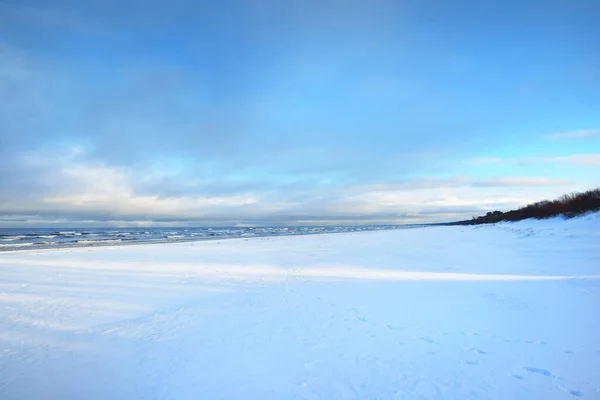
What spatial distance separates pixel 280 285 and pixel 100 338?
4079mm

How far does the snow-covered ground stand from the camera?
3244 millimetres

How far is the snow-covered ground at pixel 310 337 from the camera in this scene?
3244mm

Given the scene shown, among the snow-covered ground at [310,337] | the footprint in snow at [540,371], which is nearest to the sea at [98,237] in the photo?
the snow-covered ground at [310,337]

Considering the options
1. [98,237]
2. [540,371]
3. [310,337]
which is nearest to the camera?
[540,371]

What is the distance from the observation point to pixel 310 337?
442cm

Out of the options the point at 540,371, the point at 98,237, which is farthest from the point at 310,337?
the point at 98,237

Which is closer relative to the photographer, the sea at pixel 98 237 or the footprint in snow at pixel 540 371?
the footprint in snow at pixel 540 371

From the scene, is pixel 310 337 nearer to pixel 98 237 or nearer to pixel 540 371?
pixel 540 371

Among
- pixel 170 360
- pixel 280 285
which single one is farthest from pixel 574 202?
pixel 170 360

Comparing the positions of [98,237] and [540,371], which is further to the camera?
[98,237]

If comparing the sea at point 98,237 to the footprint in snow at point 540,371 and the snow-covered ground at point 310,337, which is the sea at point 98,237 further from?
the footprint in snow at point 540,371

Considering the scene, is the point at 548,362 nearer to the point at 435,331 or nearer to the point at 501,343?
the point at 501,343

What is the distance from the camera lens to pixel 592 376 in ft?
10.4

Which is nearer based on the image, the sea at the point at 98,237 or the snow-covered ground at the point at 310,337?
the snow-covered ground at the point at 310,337
